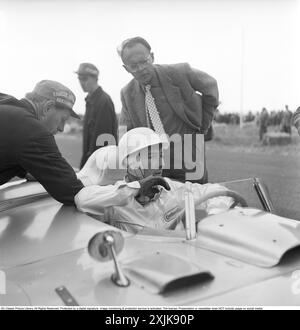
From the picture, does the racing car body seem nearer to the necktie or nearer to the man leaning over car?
the man leaning over car

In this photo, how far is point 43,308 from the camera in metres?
1.26

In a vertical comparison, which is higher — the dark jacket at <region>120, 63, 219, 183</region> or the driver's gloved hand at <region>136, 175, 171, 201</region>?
the dark jacket at <region>120, 63, 219, 183</region>

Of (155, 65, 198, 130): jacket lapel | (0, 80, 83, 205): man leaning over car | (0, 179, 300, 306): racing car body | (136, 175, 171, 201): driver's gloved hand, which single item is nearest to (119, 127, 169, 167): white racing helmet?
(136, 175, 171, 201): driver's gloved hand

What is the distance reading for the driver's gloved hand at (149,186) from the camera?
7.05 feet

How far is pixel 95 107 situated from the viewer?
14.7ft

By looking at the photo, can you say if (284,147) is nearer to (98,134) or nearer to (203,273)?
(98,134)

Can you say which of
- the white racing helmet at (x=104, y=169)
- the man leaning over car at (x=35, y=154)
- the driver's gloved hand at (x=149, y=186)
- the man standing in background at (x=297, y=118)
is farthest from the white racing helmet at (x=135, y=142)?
the man standing in background at (x=297, y=118)

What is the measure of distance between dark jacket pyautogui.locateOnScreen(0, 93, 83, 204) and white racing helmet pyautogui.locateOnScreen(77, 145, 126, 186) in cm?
40

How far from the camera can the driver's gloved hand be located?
2.15 meters

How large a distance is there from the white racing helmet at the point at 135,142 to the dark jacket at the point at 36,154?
0.36m

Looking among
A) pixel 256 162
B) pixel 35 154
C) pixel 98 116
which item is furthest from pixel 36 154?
pixel 256 162

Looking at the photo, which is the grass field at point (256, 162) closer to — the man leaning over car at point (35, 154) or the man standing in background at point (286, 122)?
the man standing in background at point (286, 122)
